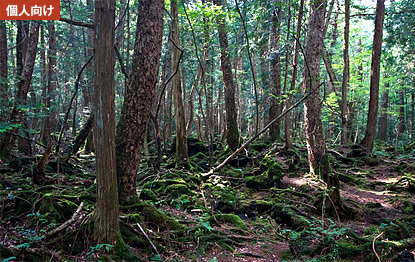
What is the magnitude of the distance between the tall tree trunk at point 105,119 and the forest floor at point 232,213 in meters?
0.42

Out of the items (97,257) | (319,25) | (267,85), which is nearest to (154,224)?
(97,257)

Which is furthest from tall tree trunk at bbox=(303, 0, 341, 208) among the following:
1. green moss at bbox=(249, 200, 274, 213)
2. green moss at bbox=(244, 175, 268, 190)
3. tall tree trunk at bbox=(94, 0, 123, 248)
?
tall tree trunk at bbox=(94, 0, 123, 248)

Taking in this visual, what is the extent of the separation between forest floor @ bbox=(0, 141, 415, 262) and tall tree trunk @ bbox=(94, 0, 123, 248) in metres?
0.42

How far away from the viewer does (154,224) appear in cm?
585

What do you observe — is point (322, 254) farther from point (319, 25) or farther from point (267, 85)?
point (267, 85)

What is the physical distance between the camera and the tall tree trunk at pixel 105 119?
4.04m

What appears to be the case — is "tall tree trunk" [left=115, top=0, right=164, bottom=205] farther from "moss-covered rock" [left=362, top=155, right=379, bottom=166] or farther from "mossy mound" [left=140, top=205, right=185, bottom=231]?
"moss-covered rock" [left=362, top=155, right=379, bottom=166]

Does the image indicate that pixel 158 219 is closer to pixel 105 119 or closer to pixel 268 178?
pixel 105 119

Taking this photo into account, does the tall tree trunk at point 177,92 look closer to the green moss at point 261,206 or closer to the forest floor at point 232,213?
the forest floor at point 232,213

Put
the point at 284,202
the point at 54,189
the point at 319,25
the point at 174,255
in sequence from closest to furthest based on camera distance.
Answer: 1. the point at 174,255
2. the point at 54,189
3. the point at 284,202
4. the point at 319,25

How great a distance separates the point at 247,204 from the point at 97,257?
199 inches

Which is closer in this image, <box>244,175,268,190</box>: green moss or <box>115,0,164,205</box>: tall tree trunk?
<box>115,0,164,205</box>: tall tree trunk

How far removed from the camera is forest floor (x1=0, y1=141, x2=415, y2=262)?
4.67 meters

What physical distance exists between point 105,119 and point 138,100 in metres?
1.85
